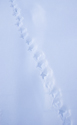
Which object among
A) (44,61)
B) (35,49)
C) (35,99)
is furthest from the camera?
(35,49)

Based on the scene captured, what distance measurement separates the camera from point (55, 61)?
62.7 inches

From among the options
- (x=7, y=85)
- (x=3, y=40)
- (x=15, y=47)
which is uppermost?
(x=3, y=40)

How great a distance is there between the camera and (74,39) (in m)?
1.69

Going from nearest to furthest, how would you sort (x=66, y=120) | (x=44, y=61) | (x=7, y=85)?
(x=66, y=120) < (x=7, y=85) < (x=44, y=61)

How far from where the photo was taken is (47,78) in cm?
151

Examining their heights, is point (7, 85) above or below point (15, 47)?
below

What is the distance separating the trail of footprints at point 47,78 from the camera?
50.1 inches

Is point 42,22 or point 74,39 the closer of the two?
point 74,39

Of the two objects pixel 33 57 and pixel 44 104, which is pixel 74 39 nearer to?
pixel 33 57

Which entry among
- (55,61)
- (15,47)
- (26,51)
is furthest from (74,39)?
(15,47)

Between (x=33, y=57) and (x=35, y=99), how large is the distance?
608 mm

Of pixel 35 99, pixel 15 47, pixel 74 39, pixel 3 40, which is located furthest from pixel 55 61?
pixel 3 40

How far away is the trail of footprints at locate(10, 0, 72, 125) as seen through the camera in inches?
50.1

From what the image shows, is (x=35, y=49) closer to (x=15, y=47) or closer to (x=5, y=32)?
(x=15, y=47)
